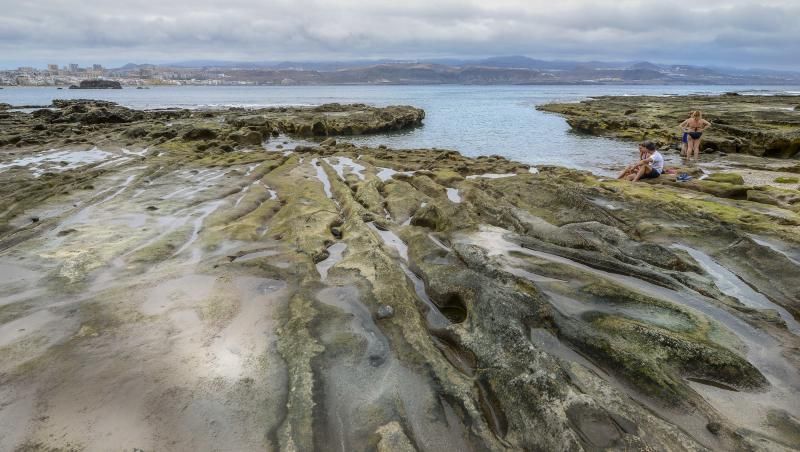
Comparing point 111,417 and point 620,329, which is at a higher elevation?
point 620,329

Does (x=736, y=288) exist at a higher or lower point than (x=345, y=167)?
lower

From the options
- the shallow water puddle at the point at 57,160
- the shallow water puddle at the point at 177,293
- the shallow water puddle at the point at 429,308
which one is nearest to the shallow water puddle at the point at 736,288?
the shallow water puddle at the point at 429,308

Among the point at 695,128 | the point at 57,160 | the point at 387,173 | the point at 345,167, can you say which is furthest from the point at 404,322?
the point at 57,160

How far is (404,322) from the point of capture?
6289mm

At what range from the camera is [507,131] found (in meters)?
39.6

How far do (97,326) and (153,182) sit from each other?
11.0m

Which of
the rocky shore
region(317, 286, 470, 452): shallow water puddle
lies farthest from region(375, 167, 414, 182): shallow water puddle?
region(317, 286, 470, 452): shallow water puddle

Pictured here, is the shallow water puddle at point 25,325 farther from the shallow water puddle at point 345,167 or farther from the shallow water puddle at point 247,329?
the shallow water puddle at point 345,167

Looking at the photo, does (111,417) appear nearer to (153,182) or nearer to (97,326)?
(97,326)

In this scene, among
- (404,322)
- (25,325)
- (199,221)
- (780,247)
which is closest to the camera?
(404,322)

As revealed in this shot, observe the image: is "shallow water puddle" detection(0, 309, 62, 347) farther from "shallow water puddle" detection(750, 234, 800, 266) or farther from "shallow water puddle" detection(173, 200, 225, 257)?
"shallow water puddle" detection(750, 234, 800, 266)

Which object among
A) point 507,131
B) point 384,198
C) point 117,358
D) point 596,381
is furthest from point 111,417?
point 507,131

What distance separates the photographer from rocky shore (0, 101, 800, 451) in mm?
4496

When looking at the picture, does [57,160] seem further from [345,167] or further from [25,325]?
[25,325]
